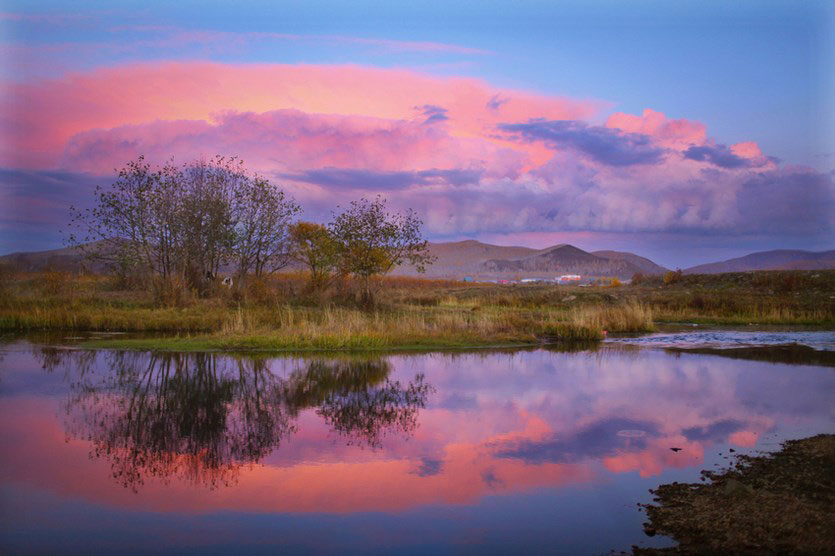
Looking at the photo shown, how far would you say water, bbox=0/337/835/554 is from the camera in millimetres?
7324

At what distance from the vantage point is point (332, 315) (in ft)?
88.0

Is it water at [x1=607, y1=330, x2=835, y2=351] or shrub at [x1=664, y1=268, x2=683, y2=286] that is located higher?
shrub at [x1=664, y1=268, x2=683, y2=286]

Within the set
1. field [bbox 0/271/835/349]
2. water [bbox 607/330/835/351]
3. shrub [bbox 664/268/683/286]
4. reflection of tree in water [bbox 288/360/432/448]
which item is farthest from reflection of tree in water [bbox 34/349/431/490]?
shrub [bbox 664/268/683/286]

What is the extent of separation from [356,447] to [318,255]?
25.1 metres

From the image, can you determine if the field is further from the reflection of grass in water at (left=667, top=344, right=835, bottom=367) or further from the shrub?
the shrub

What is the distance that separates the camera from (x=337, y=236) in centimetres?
3475

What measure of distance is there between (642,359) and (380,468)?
46.3 ft

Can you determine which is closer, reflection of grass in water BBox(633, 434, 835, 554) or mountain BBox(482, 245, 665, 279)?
reflection of grass in water BBox(633, 434, 835, 554)

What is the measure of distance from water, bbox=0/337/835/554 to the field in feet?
10.8

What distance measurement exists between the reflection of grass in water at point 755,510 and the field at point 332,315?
46.8 ft

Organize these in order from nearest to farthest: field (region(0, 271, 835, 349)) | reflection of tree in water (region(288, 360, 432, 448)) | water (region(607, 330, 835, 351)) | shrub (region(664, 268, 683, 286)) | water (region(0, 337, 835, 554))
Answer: water (region(0, 337, 835, 554))
reflection of tree in water (region(288, 360, 432, 448))
field (region(0, 271, 835, 349))
water (region(607, 330, 835, 351))
shrub (region(664, 268, 683, 286))

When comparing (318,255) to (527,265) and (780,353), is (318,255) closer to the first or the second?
(780,353)

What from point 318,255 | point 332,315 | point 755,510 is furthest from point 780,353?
point 318,255

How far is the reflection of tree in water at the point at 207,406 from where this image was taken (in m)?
9.94
